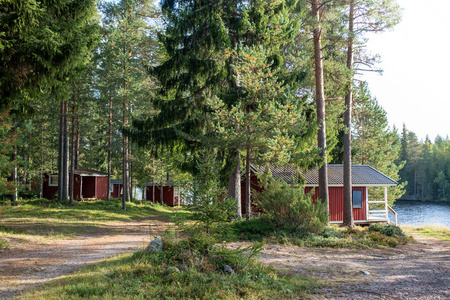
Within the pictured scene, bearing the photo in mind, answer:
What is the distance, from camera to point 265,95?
39.1 feet

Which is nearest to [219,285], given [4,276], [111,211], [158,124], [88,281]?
[88,281]

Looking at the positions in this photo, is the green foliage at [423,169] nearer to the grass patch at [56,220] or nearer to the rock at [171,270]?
the grass patch at [56,220]

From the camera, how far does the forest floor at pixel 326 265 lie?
5.92 m

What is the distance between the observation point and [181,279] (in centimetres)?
567

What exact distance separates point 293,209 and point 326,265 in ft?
11.4

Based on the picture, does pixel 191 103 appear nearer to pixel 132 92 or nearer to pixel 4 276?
pixel 132 92

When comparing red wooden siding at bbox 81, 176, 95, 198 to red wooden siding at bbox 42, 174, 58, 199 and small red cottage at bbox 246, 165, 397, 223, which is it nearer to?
red wooden siding at bbox 42, 174, 58, 199

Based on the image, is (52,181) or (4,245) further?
(52,181)

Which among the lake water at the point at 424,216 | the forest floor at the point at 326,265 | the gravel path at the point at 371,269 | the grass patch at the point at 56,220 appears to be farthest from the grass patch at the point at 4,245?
the lake water at the point at 424,216

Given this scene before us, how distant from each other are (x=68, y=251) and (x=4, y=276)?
2.99 meters

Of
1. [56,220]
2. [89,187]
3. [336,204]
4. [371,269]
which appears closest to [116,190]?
[89,187]

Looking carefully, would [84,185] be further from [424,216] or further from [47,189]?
[424,216]

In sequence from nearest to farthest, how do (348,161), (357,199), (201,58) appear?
(201,58)
(348,161)
(357,199)

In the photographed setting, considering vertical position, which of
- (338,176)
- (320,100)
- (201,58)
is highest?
(201,58)
